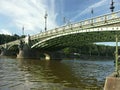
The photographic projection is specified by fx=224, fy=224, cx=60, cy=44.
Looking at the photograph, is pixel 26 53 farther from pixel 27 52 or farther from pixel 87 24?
pixel 87 24

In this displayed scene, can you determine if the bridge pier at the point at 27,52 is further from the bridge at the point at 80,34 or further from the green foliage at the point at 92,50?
the green foliage at the point at 92,50

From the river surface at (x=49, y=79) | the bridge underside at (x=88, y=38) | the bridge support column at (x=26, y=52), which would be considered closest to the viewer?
the river surface at (x=49, y=79)

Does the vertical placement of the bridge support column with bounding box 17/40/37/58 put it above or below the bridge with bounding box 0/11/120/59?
below

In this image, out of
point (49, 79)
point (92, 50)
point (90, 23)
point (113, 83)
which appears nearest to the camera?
point (113, 83)

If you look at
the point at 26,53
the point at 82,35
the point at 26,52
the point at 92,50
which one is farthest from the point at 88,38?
the point at 92,50

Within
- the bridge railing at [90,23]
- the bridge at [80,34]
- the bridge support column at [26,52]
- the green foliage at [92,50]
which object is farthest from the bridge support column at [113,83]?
the green foliage at [92,50]

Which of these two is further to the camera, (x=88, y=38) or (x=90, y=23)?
(x=88, y=38)

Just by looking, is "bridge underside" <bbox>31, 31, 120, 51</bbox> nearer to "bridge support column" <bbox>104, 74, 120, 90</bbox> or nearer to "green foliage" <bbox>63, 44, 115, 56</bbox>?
"bridge support column" <bbox>104, 74, 120, 90</bbox>

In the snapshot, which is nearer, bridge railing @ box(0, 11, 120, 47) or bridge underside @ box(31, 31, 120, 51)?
bridge railing @ box(0, 11, 120, 47)

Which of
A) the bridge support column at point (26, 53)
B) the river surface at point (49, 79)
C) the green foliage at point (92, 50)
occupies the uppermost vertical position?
the green foliage at point (92, 50)

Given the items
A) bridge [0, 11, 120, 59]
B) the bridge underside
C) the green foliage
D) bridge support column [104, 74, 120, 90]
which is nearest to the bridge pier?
bridge [0, 11, 120, 59]

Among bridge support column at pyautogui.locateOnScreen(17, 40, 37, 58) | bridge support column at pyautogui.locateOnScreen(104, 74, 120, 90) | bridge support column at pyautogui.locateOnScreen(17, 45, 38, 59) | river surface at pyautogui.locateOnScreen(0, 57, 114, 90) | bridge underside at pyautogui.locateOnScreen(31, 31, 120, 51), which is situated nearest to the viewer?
bridge support column at pyautogui.locateOnScreen(104, 74, 120, 90)

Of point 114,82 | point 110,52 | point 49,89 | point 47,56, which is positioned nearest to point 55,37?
point 47,56

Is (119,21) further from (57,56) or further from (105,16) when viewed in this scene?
(57,56)
